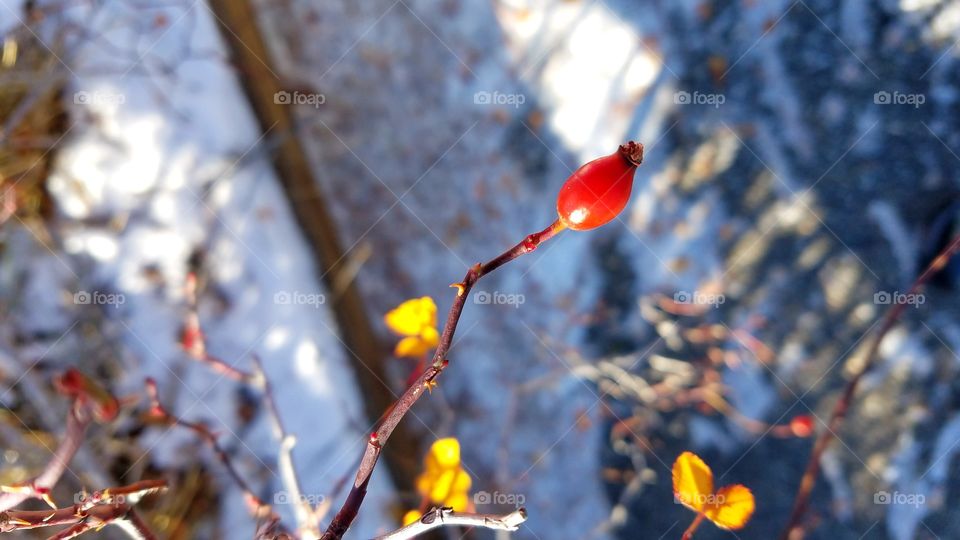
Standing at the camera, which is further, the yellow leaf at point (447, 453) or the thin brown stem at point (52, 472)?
the yellow leaf at point (447, 453)

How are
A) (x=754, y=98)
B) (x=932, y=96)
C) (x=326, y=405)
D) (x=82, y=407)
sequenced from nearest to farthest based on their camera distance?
(x=82, y=407) < (x=932, y=96) < (x=754, y=98) < (x=326, y=405)

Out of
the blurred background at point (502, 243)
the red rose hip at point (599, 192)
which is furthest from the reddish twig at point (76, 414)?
the blurred background at point (502, 243)

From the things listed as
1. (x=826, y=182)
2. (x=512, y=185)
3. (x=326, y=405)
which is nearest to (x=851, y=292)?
(x=826, y=182)

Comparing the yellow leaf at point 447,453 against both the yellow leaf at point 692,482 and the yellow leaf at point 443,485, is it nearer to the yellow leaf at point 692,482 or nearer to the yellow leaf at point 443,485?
the yellow leaf at point 443,485

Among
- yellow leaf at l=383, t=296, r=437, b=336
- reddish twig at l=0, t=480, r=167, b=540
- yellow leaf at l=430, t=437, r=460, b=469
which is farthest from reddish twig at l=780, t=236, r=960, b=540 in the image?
reddish twig at l=0, t=480, r=167, b=540

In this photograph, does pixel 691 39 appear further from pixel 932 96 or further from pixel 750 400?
pixel 750 400

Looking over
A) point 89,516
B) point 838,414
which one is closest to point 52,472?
point 89,516

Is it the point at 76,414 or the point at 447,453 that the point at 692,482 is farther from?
the point at 76,414
